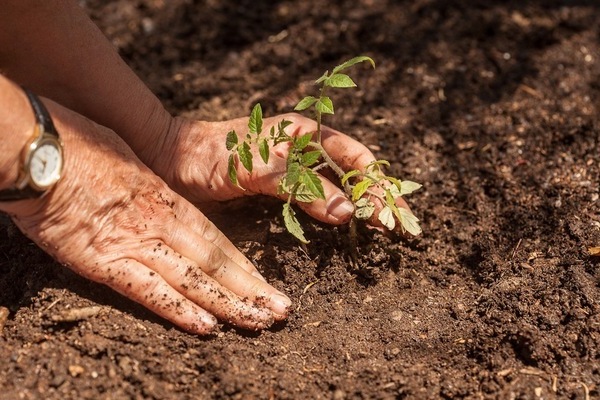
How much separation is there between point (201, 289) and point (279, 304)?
277 millimetres

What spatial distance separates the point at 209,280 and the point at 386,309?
67cm

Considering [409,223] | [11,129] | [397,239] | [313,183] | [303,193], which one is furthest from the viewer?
[397,239]

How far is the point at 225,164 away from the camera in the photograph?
8.92ft

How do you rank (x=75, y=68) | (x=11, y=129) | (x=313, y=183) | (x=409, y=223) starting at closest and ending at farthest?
1. (x=11, y=129)
2. (x=313, y=183)
3. (x=409, y=223)
4. (x=75, y=68)

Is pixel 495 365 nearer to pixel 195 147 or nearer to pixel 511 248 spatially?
pixel 511 248

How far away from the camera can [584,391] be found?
7.25 feet

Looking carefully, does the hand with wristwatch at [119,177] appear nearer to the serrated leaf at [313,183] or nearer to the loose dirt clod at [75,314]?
the loose dirt clod at [75,314]

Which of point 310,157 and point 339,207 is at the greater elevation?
point 310,157

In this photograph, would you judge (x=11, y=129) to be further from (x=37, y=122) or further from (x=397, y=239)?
(x=397, y=239)

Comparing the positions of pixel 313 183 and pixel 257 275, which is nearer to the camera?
pixel 313 183

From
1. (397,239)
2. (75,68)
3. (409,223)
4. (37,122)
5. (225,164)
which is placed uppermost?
(37,122)

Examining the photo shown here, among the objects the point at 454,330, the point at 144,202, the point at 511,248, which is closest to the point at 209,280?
the point at 144,202

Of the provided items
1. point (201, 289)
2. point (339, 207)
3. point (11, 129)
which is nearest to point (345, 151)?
point (339, 207)

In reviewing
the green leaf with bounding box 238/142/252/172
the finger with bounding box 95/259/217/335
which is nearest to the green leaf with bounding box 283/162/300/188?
the green leaf with bounding box 238/142/252/172
